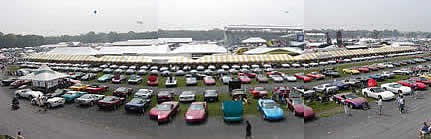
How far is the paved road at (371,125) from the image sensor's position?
245 inches

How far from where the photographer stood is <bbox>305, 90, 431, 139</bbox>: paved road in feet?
20.4

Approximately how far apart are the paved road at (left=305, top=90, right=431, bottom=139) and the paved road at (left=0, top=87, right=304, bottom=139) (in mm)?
569

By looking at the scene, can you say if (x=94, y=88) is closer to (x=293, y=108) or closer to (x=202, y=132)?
(x=202, y=132)

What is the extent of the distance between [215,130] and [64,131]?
472 cm

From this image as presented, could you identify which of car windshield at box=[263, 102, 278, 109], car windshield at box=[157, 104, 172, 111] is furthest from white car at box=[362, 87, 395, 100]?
car windshield at box=[157, 104, 172, 111]

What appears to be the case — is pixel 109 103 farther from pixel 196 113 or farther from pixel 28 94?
pixel 28 94

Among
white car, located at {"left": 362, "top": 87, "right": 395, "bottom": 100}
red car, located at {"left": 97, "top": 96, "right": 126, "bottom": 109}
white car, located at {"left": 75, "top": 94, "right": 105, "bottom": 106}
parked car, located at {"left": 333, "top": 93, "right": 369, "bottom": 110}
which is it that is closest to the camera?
parked car, located at {"left": 333, "top": 93, "right": 369, "bottom": 110}

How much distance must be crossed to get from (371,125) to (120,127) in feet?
25.0

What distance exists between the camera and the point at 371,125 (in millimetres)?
6934

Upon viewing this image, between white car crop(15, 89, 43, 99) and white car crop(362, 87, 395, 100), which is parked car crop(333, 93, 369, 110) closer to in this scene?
white car crop(362, 87, 395, 100)

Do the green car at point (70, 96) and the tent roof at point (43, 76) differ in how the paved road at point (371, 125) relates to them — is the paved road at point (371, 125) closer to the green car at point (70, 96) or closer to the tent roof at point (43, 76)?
the green car at point (70, 96)

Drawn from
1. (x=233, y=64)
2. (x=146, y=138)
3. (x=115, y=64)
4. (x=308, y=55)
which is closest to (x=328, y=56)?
(x=308, y=55)

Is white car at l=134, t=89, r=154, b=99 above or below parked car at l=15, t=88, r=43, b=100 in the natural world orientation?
above

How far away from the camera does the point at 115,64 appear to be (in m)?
23.9
